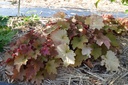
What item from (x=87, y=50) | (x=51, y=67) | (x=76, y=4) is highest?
(x=76, y=4)

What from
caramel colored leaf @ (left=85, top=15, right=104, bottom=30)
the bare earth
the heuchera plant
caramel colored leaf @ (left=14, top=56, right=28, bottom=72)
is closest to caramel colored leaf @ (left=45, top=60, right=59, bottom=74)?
the heuchera plant

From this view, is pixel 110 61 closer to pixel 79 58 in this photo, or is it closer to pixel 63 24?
pixel 79 58

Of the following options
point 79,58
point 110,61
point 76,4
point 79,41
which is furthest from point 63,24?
point 76,4

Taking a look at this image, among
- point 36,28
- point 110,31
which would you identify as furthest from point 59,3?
point 110,31

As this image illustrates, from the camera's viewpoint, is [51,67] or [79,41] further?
[79,41]

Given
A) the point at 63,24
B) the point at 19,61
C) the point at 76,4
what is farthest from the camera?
the point at 76,4

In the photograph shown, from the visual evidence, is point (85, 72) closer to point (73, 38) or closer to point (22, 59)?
point (73, 38)

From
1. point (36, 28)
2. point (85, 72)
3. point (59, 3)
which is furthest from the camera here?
point (59, 3)

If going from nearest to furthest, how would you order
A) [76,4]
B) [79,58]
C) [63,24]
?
[79,58] → [63,24] → [76,4]
